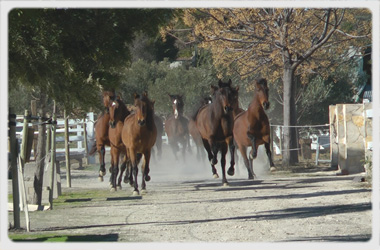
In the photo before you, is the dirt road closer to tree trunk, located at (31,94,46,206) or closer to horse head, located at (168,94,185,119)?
tree trunk, located at (31,94,46,206)

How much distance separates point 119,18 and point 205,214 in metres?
3.44

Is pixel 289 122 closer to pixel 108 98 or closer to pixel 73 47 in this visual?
pixel 108 98

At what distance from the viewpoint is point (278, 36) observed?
20172mm

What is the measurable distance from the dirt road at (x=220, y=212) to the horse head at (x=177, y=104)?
496 cm

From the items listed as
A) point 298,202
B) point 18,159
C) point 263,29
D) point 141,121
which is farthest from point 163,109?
point 18,159

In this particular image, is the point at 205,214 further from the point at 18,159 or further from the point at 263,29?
the point at 263,29

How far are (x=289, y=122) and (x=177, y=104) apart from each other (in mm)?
3571

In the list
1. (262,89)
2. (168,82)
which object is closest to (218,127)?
(262,89)

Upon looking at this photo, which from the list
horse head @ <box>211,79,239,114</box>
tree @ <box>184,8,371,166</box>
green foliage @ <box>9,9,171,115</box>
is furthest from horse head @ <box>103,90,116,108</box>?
green foliage @ <box>9,9,171,115</box>

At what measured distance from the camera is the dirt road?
875 centimetres

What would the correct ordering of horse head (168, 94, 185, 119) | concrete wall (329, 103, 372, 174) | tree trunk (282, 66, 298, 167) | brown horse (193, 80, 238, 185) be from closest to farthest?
brown horse (193, 80, 238, 185) → concrete wall (329, 103, 372, 174) → tree trunk (282, 66, 298, 167) → horse head (168, 94, 185, 119)

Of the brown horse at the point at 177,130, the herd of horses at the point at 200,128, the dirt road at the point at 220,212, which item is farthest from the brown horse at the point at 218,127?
the brown horse at the point at 177,130

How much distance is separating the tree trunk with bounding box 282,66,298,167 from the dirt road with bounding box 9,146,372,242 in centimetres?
334

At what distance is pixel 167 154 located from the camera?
26234 millimetres
